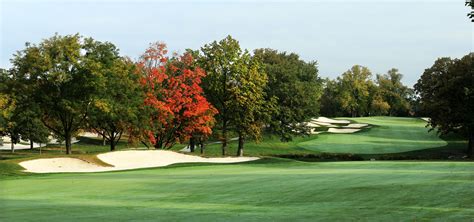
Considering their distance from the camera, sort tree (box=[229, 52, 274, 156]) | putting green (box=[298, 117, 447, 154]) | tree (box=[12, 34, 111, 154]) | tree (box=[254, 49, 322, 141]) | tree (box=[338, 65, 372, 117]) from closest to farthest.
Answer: tree (box=[12, 34, 111, 154]) → tree (box=[229, 52, 274, 156]) → tree (box=[254, 49, 322, 141]) → putting green (box=[298, 117, 447, 154]) → tree (box=[338, 65, 372, 117])

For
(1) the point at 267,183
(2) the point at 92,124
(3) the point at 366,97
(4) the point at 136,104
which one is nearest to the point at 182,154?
(4) the point at 136,104

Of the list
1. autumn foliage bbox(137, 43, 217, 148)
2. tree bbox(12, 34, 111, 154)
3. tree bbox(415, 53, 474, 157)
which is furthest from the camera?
tree bbox(415, 53, 474, 157)

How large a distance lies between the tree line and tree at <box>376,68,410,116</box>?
7242 centimetres

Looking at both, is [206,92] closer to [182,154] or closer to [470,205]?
[182,154]

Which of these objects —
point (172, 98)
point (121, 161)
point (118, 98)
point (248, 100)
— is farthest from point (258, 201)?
point (248, 100)

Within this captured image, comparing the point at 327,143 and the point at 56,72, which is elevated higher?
the point at 56,72

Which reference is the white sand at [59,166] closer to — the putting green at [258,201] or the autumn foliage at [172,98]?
the autumn foliage at [172,98]

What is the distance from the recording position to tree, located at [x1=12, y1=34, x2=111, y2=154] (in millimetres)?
36281

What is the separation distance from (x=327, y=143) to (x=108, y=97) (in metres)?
31.6

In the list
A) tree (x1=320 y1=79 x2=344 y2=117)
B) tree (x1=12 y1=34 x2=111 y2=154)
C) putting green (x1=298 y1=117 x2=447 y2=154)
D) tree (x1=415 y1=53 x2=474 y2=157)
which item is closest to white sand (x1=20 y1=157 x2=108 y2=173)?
tree (x1=12 y1=34 x2=111 y2=154)

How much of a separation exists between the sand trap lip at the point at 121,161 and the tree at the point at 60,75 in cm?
445

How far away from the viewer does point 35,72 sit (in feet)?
119

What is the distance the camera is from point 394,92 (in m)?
133

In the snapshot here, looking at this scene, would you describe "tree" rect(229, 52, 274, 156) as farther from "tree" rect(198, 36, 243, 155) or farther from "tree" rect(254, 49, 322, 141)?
"tree" rect(254, 49, 322, 141)
